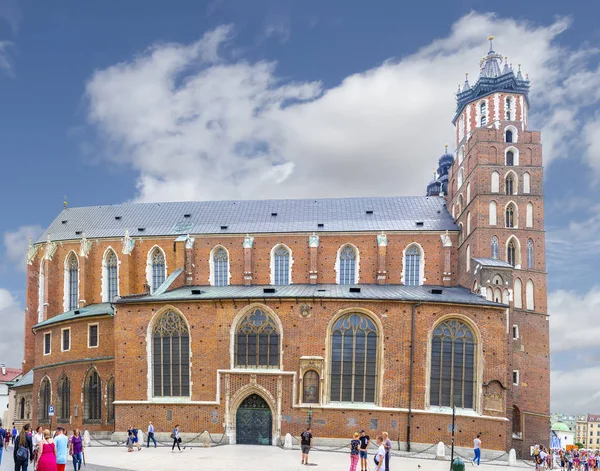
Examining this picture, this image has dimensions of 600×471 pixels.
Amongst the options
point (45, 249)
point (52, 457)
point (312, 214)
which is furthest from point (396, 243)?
point (52, 457)

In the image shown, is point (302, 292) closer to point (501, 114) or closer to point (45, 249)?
point (501, 114)

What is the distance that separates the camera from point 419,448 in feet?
132

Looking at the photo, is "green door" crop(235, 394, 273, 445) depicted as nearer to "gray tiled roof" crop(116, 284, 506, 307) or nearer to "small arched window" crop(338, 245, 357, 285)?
"gray tiled roof" crop(116, 284, 506, 307)

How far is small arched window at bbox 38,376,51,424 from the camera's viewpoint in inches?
2047

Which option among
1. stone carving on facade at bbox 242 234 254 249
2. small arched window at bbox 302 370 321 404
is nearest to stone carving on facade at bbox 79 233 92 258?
stone carving on facade at bbox 242 234 254 249

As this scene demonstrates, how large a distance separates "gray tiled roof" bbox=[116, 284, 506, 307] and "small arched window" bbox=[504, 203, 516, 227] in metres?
6.15

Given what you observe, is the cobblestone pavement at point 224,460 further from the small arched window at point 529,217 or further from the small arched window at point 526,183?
the small arched window at point 526,183

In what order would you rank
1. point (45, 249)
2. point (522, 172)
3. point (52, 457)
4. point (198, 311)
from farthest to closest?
point (45, 249), point (522, 172), point (198, 311), point (52, 457)

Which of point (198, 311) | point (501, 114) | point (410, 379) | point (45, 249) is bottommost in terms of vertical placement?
point (410, 379)

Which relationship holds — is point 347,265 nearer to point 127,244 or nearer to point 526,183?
point 526,183

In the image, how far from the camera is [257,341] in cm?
4284

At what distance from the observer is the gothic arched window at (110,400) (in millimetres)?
46812

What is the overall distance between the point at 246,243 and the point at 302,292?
1096 centimetres

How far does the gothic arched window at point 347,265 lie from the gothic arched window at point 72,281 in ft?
74.0
